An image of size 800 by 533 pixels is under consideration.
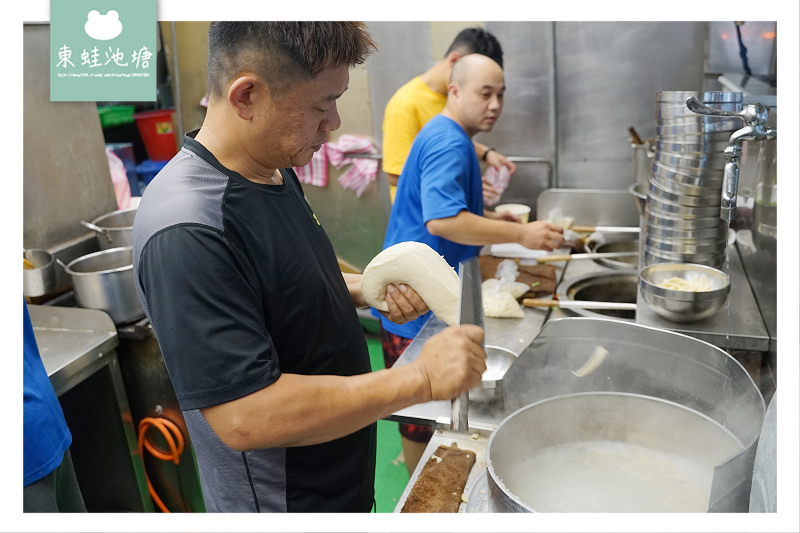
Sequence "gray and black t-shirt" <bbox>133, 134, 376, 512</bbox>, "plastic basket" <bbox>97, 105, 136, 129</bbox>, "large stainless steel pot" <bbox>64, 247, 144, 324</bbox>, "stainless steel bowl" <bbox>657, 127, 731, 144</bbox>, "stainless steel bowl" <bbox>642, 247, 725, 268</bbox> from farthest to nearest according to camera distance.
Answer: "plastic basket" <bbox>97, 105, 136, 129</bbox> < "large stainless steel pot" <bbox>64, 247, 144, 324</bbox> < "stainless steel bowl" <bbox>642, 247, 725, 268</bbox> < "stainless steel bowl" <bbox>657, 127, 731, 144</bbox> < "gray and black t-shirt" <bbox>133, 134, 376, 512</bbox>

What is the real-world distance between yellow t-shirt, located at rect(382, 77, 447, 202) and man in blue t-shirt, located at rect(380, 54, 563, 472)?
492 millimetres

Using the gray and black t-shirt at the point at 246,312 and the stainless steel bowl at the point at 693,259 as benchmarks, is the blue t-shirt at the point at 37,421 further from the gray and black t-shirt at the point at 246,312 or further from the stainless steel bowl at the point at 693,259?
the stainless steel bowl at the point at 693,259

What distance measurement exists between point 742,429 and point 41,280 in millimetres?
1957

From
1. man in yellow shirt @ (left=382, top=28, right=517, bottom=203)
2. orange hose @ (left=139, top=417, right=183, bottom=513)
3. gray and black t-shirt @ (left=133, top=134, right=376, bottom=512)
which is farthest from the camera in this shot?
man in yellow shirt @ (left=382, top=28, right=517, bottom=203)

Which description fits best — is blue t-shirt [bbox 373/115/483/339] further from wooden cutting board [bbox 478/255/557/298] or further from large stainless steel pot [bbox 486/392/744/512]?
large stainless steel pot [bbox 486/392/744/512]

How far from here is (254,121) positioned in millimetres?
889

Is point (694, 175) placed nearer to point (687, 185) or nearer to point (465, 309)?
point (687, 185)

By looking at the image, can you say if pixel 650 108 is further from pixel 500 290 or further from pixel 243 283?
pixel 243 283

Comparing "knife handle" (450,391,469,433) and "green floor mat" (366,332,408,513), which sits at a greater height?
"knife handle" (450,391,469,433)

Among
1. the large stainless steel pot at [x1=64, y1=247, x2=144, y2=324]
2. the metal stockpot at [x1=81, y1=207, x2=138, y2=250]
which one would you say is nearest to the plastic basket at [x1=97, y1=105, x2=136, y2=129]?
the metal stockpot at [x1=81, y1=207, x2=138, y2=250]

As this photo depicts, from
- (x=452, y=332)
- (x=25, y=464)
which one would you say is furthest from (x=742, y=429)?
(x=25, y=464)

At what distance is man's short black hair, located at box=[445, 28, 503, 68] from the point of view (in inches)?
101

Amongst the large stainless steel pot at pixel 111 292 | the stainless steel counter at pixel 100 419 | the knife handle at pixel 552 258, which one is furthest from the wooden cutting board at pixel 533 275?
the stainless steel counter at pixel 100 419

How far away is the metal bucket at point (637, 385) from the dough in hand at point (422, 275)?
0.69 ft
